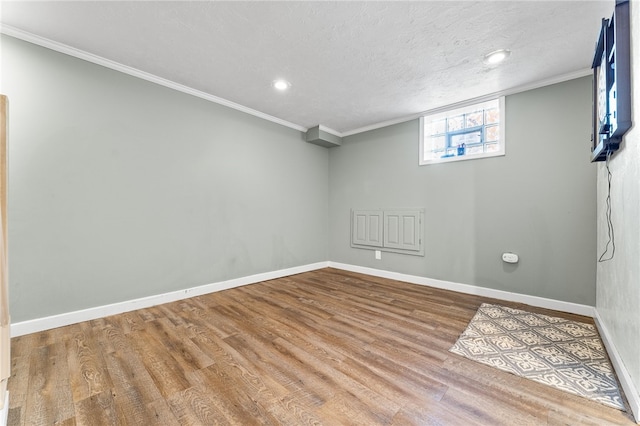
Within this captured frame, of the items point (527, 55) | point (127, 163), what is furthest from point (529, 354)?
point (127, 163)

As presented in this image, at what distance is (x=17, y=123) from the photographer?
2023 mm

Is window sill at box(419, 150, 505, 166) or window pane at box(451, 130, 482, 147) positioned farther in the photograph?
window pane at box(451, 130, 482, 147)

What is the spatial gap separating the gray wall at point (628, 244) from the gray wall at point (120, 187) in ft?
11.4

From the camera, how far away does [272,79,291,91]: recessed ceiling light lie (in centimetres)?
278

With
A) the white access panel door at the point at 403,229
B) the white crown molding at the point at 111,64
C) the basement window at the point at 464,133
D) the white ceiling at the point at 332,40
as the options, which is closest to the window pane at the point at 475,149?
the basement window at the point at 464,133

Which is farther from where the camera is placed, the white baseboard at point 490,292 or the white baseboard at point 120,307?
the white baseboard at point 490,292

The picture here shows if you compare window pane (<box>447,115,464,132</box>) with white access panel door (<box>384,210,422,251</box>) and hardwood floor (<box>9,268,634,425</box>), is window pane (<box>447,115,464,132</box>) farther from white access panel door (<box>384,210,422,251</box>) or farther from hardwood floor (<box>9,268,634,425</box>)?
hardwood floor (<box>9,268,634,425</box>)

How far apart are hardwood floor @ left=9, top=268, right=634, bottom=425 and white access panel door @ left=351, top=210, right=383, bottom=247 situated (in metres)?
1.65

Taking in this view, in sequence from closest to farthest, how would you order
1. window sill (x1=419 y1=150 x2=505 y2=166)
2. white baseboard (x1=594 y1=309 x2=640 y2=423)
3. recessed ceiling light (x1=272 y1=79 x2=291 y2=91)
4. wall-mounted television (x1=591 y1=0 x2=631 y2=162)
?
white baseboard (x1=594 y1=309 x2=640 y2=423)
wall-mounted television (x1=591 y1=0 x2=631 y2=162)
recessed ceiling light (x1=272 y1=79 x2=291 y2=91)
window sill (x1=419 y1=150 x2=505 y2=166)

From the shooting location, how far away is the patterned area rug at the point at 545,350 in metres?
1.45

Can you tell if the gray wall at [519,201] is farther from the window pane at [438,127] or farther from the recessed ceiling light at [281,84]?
the recessed ceiling light at [281,84]

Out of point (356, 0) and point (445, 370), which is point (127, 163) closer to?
point (356, 0)

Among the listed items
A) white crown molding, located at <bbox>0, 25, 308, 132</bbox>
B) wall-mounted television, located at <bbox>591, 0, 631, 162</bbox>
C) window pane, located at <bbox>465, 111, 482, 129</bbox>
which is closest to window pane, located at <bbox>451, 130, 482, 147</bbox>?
window pane, located at <bbox>465, 111, 482, 129</bbox>

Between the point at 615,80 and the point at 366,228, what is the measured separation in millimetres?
3080
